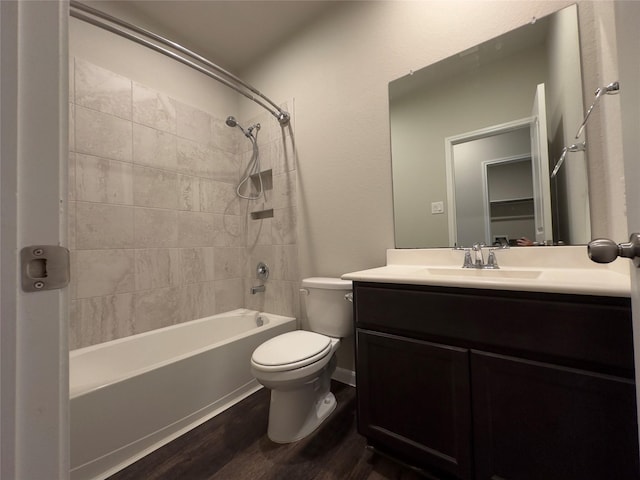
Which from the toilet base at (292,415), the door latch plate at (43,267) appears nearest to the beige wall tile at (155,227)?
the toilet base at (292,415)

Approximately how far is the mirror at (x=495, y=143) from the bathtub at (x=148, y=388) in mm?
1327

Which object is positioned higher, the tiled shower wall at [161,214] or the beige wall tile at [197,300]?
the tiled shower wall at [161,214]

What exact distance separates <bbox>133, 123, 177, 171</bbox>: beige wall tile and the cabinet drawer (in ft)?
5.83

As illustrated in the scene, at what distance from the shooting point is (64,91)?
0.37m

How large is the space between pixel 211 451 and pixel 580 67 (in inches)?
93.1

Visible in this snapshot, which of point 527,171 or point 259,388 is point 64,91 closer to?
point 527,171

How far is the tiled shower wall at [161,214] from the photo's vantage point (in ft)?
5.15

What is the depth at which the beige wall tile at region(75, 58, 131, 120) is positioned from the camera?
1.55 metres

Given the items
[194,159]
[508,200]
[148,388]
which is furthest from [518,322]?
[194,159]

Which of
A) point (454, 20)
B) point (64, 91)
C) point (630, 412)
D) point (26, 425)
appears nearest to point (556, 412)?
point (630, 412)

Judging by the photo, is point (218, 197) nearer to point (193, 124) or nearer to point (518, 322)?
point (193, 124)

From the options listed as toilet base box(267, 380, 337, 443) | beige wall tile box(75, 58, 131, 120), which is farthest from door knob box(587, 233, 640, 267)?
beige wall tile box(75, 58, 131, 120)

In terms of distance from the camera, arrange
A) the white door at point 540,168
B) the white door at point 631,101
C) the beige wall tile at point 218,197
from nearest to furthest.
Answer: the white door at point 631,101
the white door at point 540,168
the beige wall tile at point 218,197

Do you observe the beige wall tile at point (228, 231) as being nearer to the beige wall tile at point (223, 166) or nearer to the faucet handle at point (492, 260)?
the beige wall tile at point (223, 166)
